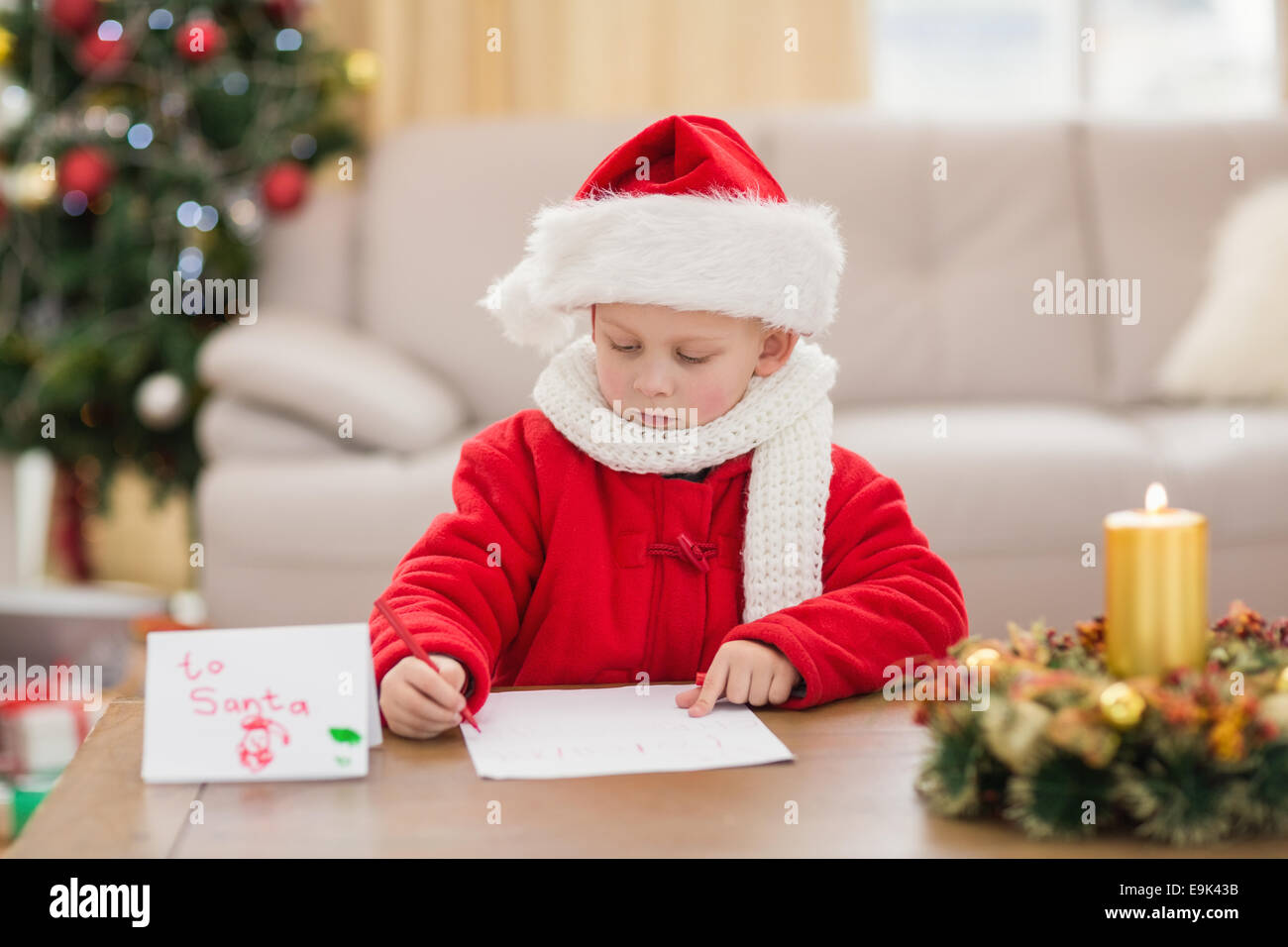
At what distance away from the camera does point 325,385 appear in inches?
88.9

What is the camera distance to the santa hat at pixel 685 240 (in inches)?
42.9

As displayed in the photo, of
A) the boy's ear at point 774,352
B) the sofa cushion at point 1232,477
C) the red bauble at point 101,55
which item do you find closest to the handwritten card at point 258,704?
the boy's ear at point 774,352

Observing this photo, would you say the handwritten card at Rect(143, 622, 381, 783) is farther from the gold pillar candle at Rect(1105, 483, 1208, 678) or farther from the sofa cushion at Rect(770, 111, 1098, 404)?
the sofa cushion at Rect(770, 111, 1098, 404)

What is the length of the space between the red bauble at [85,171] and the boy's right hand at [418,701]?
2179mm

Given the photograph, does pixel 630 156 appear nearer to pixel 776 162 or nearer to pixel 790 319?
pixel 790 319

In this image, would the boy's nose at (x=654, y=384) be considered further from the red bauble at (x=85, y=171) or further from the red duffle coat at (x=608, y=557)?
the red bauble at (x=85, y=171)

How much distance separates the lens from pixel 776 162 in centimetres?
273

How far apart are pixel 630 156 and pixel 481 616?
16.5 inches

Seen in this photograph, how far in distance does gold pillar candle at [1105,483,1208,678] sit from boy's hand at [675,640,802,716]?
0.26 metres

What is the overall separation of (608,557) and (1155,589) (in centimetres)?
54

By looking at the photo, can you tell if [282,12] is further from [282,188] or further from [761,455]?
[761,455]

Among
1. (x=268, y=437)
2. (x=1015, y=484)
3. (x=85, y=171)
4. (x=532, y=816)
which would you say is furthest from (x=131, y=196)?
(x=532, y=816)

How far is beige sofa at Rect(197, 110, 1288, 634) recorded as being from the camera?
2.17m
